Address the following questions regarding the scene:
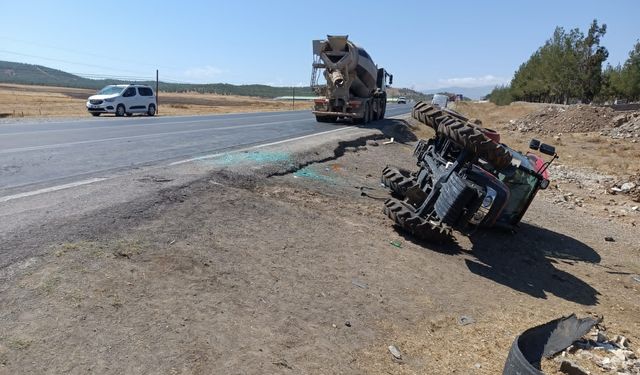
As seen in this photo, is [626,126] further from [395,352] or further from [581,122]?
[395,352]

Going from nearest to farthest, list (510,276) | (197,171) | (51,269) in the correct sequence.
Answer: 1. (51,269)
2. (510,276)
3. (197,171)

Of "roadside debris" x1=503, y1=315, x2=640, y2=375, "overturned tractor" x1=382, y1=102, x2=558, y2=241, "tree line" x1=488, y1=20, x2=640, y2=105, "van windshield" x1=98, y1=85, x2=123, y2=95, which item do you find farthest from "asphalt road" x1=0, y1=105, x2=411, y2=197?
"tree line" x1=488, y1=20, x2=640, y2=105

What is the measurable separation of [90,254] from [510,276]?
5.58 metres

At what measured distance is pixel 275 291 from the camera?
5000mm

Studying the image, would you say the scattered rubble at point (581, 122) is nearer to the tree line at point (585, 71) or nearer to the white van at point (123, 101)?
the tree line at point (585, 71)

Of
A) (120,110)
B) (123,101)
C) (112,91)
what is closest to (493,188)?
(120,110)

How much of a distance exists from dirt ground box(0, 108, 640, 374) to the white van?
20.9 m

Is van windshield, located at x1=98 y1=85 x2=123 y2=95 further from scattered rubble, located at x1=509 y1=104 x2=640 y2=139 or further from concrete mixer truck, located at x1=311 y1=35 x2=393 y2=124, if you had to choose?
scattered rubble, located at x1=509 y1=104 x2=640 y2=139

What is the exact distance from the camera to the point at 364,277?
5.97 metres

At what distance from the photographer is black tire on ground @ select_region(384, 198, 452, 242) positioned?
746 cm

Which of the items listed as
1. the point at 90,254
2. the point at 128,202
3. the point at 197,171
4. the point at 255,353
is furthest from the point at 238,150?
the point at 255,353

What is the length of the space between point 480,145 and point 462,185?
0.64m

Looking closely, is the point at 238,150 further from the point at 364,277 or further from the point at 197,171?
the point at 364,277

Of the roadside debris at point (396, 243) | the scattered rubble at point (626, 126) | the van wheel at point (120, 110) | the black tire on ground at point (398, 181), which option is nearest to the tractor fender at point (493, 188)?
the roadside debris at point (396, 243)
